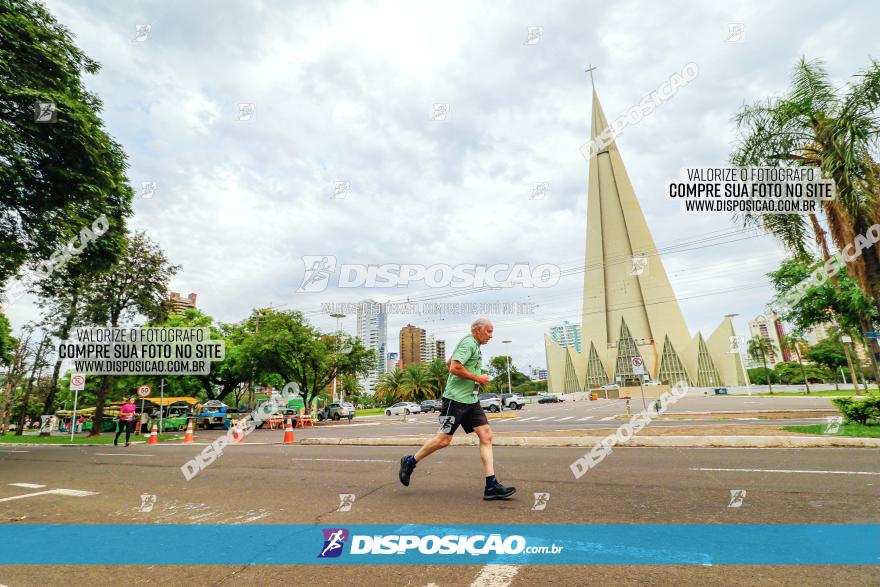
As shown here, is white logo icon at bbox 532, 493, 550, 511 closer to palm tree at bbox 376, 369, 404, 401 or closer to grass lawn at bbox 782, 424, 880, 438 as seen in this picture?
grass lawn at bbox 782, 424, 880, 438

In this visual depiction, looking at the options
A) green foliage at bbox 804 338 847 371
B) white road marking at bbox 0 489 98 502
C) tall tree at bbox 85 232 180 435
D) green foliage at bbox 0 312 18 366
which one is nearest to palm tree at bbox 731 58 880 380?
white road marking at bbox 0 489 98 502

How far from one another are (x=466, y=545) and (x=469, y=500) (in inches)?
55.9

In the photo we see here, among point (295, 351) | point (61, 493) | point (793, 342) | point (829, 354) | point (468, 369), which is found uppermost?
point (295, 351)

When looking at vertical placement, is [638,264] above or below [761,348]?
above

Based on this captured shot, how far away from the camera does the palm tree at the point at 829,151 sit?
1020cm

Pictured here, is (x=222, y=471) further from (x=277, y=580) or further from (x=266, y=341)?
(x=266, y=341)

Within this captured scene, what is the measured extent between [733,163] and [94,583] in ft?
52.1

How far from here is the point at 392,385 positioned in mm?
63594

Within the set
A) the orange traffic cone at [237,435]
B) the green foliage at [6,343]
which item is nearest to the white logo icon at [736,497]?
the orange traffic cone at [237,435]

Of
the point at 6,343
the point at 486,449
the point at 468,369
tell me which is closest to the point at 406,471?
the point at 486,449

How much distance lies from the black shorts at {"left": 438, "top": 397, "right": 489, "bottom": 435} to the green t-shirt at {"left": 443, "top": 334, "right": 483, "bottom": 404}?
72 mm

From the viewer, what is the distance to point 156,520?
4.44 meters

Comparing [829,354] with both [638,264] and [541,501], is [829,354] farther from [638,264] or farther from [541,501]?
[541,501]

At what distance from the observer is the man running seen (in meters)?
4.90
